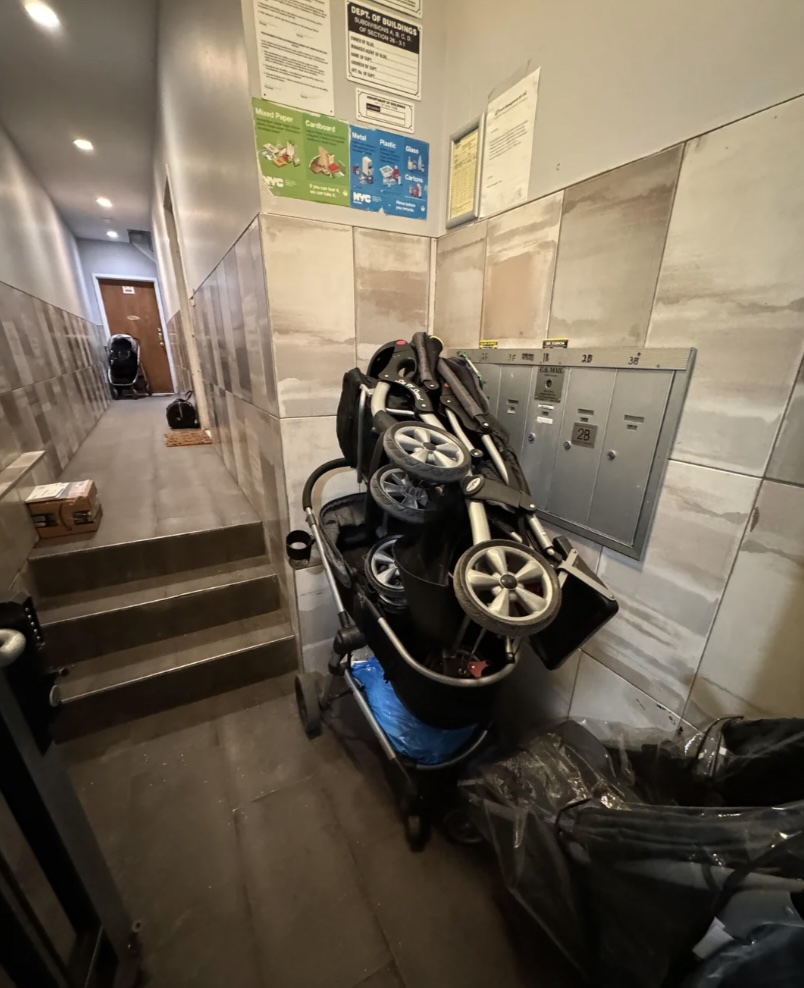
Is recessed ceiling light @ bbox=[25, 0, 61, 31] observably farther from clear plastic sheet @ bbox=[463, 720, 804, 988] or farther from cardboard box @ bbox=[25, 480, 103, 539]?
clear plastic sheet @ bbox=[463, 720, 804, 988]

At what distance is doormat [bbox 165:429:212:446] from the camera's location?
3.58 meters

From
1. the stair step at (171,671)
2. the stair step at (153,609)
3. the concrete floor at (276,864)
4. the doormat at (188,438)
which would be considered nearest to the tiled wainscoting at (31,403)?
the stair step at (153,609)

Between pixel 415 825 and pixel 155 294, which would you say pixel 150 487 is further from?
pixel 155 294

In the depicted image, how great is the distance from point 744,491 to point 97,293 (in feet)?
32.1

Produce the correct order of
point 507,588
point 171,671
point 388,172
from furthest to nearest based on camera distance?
point 171,671 → point 388,172 → point 507,588

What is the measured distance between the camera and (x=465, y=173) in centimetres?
129

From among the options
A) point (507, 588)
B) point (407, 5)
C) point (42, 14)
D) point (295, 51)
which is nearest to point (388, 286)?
point (295, 51)

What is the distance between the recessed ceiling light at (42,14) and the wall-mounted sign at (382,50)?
2396mm

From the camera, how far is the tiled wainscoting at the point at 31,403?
1591mm

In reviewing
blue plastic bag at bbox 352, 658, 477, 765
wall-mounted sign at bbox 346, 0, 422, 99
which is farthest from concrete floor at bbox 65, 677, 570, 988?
wall-mounted sign at bbox 346, 0, 422, 99

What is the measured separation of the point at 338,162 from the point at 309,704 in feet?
5.90

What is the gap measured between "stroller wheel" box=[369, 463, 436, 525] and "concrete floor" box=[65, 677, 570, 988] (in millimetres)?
1023

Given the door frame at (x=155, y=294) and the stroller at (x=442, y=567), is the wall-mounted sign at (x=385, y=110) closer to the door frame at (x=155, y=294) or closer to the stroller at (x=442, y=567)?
the stroller at (x=442, y=567)

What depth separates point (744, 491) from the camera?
2.49 ft
